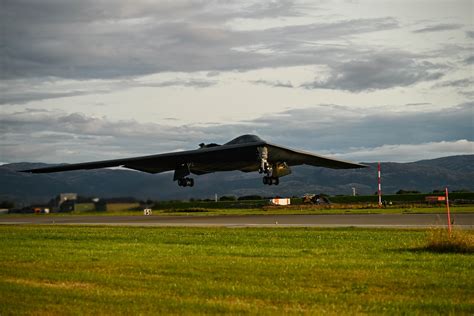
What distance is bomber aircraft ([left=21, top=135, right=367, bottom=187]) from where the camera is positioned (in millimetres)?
38406

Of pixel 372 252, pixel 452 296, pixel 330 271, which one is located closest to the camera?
pixel 452 296

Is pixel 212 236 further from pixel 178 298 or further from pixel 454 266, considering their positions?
pixel 178 298

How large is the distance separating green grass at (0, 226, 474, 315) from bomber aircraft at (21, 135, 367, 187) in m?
19.7

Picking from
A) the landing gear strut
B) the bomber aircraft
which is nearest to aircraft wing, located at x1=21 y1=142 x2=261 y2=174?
the bomber aircraft

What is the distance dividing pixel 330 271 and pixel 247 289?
2.40 meters

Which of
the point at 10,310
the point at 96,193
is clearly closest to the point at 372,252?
the point at 10,310

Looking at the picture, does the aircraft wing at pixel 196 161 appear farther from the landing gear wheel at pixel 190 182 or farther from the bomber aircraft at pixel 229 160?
the landing gear wheel at pixel 190 182

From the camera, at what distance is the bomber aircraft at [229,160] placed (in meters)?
38.4

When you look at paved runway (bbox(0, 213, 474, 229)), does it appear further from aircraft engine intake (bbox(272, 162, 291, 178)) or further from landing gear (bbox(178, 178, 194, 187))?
aircraft engine intake (bbox(272, 162, 291, 178))

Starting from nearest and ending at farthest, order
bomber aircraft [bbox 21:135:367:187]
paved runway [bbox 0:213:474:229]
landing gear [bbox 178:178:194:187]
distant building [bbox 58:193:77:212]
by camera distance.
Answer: distant building [bbox 58:193:77:212]
paved runway [bbox 0:213:474:229]
landing gear [bbox 178:178:194:187]
bomber aircraft [bbox 21:135:367:187]

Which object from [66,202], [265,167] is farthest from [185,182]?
[66,202]

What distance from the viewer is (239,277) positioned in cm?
1145

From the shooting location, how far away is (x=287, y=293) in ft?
31.9

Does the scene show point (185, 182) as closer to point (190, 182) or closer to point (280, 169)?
point (190, 182)
